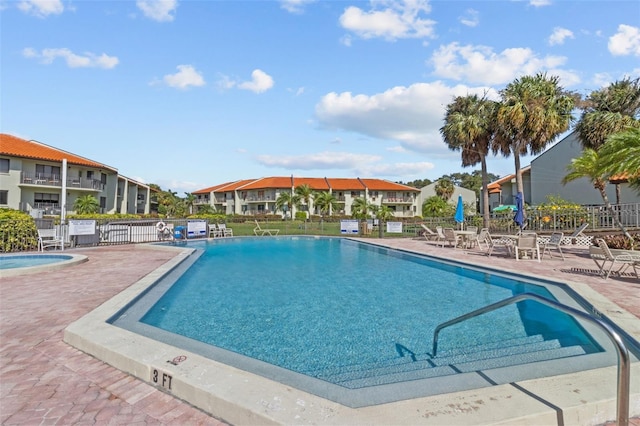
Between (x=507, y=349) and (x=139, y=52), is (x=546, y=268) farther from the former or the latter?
(x=139, y=52)

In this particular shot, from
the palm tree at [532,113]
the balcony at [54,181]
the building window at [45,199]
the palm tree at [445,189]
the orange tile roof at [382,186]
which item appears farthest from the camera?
the orange tile roof at [382,186]

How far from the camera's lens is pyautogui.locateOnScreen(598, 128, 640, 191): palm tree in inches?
374

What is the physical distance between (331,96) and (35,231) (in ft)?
65.9

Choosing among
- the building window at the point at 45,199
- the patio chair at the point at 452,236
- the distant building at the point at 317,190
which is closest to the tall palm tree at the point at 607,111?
the patio chair at the point at 452,236

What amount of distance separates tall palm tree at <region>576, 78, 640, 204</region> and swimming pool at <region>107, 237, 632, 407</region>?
47.3 feet

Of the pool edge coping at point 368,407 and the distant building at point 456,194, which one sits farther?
the distant building at point 456,194

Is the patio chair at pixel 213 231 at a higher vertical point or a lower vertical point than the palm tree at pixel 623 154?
lower

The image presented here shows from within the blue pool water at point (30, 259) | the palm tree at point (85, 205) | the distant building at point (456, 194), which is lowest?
the blue pool water at point (30, 259)

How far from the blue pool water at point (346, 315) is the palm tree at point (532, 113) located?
40.3 feet

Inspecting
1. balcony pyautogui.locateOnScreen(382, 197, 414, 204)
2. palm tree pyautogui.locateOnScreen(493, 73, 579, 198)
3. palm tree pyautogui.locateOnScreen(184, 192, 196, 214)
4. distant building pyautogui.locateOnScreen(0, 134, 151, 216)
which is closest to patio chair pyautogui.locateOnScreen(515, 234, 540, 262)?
palm tree pyautogui.locateOnScreen(493, 73, 579, 198)

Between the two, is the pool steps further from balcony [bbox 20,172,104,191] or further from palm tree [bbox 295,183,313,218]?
palm tree [bbox 295,183,313,218]

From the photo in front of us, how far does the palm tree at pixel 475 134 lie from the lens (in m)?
21.7

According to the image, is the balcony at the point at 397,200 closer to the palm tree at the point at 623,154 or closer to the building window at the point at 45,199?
the building window at the point at 45,199

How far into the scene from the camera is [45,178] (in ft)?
112
